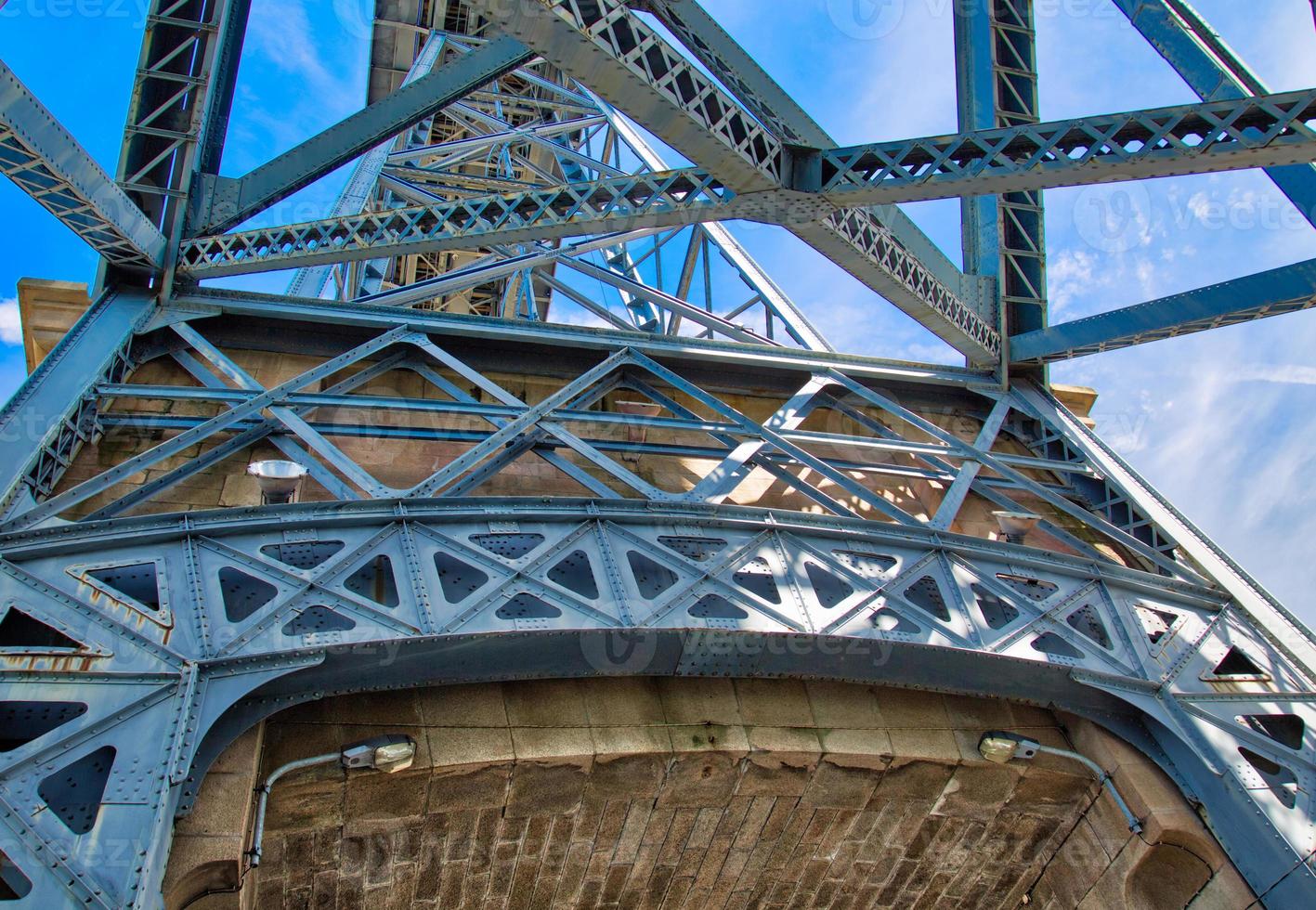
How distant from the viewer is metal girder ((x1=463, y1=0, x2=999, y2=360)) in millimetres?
6371

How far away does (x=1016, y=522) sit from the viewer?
9445mm

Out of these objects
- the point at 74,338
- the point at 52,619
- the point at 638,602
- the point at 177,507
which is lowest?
the point at 638,602

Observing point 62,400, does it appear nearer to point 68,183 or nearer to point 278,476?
point 68,183

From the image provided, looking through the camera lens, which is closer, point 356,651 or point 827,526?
point 356,651

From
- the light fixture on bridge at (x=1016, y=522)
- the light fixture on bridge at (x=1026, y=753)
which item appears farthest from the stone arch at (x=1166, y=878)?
the light fixture on bridge at (x=1016, y=522)

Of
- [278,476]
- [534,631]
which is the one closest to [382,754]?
[534,631]

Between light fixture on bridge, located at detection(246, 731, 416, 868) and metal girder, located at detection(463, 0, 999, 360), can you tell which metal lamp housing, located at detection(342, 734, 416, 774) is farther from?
metal girder, located at detection(463, 0, 999, 360)

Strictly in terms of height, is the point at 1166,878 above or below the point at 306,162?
below

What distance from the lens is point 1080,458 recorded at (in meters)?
11.4

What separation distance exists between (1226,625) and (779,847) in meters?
4.21

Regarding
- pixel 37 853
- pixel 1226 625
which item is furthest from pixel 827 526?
pixel 37 853

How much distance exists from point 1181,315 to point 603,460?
571 centimetres

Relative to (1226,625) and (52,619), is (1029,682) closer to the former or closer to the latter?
(1226,625)

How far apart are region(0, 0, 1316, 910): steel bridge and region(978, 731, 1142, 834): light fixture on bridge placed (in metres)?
0.36
